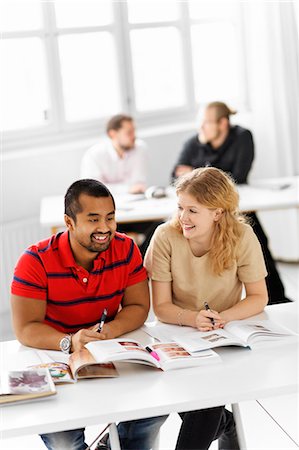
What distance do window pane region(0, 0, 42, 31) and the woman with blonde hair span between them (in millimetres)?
3090

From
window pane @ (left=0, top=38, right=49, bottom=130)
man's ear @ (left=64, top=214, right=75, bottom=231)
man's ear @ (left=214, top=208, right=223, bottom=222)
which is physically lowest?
man's ear @ (left=214, top=208, right=223, bottom=222)

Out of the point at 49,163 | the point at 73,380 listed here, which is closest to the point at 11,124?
the point at 49,163

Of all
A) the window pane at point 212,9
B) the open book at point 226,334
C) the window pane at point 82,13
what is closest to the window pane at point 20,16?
the window pane at point 82,13

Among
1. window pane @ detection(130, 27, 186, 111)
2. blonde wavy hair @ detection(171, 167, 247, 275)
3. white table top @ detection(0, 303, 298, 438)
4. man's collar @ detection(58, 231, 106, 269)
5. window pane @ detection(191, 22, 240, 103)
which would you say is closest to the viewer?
white table top @ detection(0, 303, 298, 438)

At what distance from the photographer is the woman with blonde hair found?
2551 mm

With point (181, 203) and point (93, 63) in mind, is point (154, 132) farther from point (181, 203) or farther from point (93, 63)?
point (181, 203)

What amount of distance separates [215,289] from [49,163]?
2993mm

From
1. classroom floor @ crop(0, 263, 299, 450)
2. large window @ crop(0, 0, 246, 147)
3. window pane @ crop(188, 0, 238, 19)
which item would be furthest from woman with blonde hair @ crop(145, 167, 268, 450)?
window pane @ crop(188, 0, 238, 19)

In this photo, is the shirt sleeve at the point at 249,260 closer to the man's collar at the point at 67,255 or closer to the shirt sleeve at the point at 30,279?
the man's collar at the point at 67,255

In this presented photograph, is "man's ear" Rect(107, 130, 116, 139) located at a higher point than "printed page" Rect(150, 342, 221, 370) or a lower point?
higher

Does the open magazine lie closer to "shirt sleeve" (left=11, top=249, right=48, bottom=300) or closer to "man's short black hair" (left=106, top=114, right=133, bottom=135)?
"shirt sleeve" (left=11, top=249, right=48, bottom=300)

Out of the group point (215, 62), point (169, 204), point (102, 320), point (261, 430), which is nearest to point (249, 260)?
point (102, 320)

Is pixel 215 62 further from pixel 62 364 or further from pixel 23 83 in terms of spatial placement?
pixel 62 364

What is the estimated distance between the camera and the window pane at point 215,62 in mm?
5898
